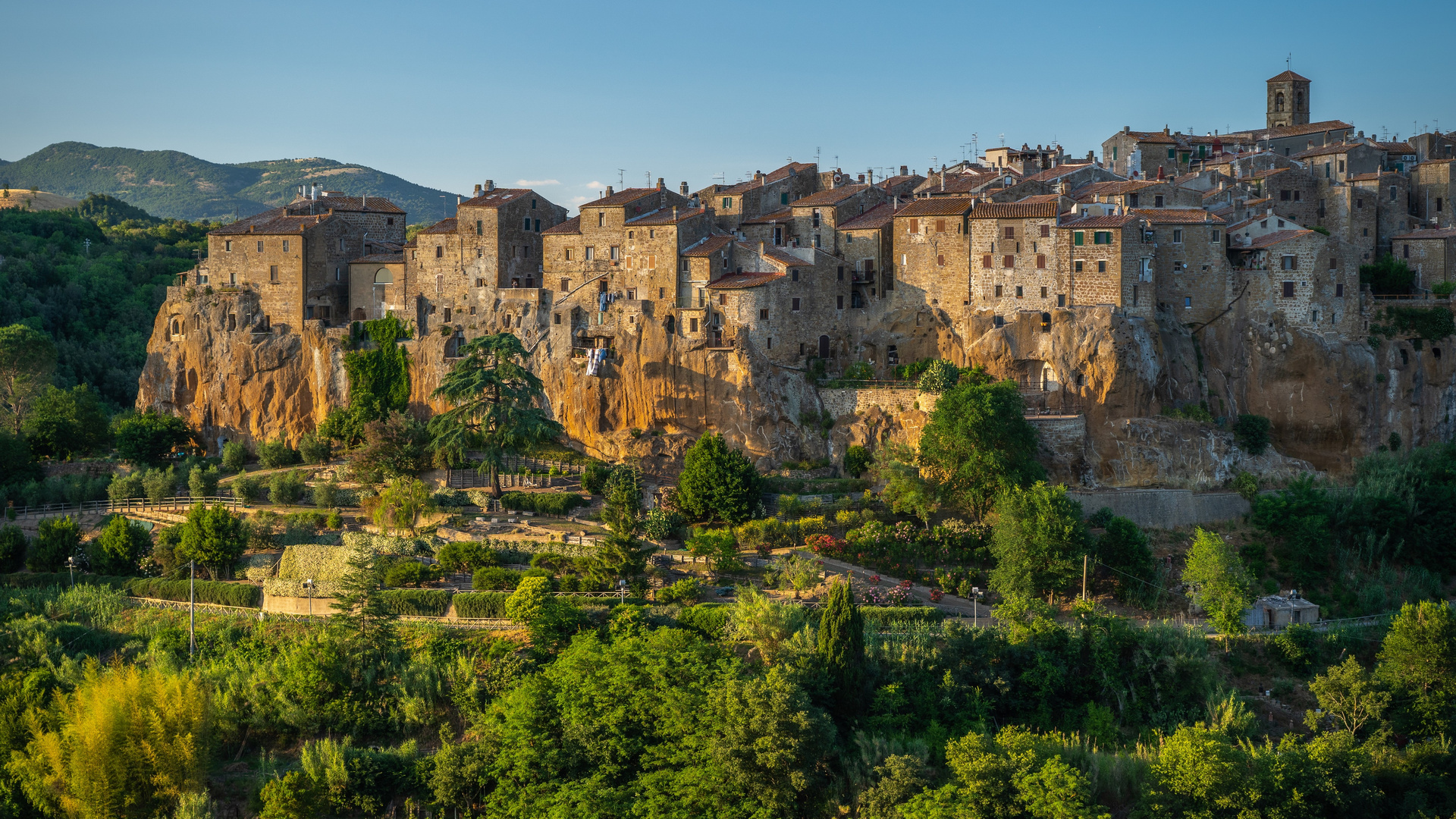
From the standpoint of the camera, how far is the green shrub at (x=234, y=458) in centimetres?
6312

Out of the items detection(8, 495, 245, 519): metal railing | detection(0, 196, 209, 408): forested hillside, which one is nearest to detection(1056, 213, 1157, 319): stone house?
detection(8, 495, 245, 519): metal railing

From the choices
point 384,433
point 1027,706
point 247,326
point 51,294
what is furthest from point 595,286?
point 51,294

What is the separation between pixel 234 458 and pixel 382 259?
11212mm

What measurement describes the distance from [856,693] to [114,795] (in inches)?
796

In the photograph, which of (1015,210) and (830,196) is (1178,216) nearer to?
(1015,210)

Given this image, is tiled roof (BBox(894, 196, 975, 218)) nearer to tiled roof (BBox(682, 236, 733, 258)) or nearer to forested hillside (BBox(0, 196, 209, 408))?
tiled roof (BBox(682, 236, 733, 258))

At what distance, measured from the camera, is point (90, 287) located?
90312 mm

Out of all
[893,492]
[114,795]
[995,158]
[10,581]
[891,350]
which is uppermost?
[995,158]

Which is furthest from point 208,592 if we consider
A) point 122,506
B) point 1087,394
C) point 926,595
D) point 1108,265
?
point 1108,265

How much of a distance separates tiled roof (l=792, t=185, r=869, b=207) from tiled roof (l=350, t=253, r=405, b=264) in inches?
718

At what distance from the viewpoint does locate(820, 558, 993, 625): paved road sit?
49219 millimetres

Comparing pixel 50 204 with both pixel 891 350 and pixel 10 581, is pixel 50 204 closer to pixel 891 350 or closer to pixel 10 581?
pixel 10 581

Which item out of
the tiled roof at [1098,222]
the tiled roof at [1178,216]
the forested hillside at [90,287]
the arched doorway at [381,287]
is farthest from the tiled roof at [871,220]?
the forested hillside at [90,287]

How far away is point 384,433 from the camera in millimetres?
57406
